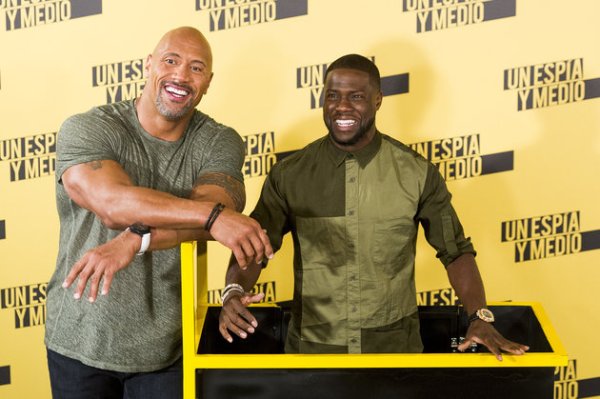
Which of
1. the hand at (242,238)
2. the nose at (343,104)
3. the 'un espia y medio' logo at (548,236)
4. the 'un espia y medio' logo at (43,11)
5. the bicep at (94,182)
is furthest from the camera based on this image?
the 'un espia y medio' logo at (548,236)

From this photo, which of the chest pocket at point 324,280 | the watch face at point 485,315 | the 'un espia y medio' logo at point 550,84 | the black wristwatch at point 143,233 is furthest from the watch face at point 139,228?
the 'un espia y medio' logo at point 550,84

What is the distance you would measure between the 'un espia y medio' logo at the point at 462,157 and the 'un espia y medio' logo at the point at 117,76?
111 centimetres

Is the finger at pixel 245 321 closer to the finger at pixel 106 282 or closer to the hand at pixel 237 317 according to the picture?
the hand at pixel 237 317

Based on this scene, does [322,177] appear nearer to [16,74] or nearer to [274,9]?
[274,9]

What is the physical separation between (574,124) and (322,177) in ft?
4.84

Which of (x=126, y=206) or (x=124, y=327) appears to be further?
(x=124, y=327)

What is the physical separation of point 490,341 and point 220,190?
753 millimetres

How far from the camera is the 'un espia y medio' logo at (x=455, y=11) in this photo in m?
3.57

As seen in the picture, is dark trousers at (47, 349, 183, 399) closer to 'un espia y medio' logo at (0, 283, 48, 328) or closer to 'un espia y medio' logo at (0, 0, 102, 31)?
'un espia y medio' logo at (0, 283, 48, 328)

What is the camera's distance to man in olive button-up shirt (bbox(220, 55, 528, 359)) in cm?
257

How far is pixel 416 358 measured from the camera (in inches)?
78.6

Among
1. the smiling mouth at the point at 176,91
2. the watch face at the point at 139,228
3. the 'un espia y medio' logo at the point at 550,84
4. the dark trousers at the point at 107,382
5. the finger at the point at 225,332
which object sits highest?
the 'un espia y medio' logo at the point at 550,84

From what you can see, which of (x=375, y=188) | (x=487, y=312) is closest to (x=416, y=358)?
(x=487, y=312)

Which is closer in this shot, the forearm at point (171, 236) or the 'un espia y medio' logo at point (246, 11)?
the forearm at point (171, 236)
